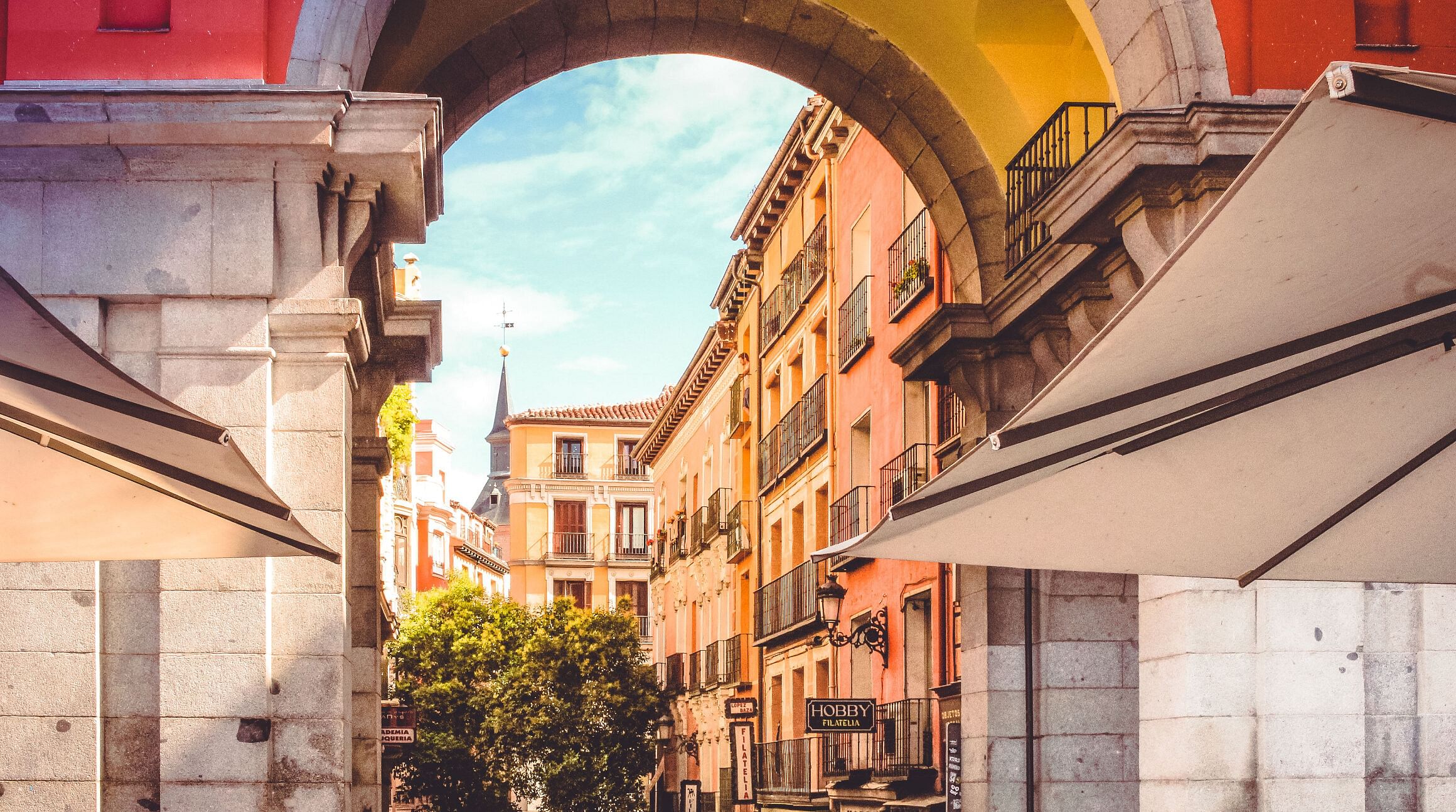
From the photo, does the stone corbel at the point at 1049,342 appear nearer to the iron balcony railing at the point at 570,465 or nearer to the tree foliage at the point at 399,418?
the tree foliage at the point at 399,418

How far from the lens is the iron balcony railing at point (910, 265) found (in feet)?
69.1

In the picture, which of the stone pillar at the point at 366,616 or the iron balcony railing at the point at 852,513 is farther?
the iron balcony railing at the point at 852,513

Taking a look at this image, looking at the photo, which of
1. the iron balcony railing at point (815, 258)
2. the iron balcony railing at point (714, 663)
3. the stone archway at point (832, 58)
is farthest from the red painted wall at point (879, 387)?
the iron balcony railing at point (714, 663)

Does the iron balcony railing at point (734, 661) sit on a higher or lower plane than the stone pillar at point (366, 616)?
lower

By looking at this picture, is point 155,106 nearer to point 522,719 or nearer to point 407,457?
point 407,457

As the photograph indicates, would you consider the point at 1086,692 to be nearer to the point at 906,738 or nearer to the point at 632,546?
the point at 906,738

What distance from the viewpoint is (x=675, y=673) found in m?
47.6

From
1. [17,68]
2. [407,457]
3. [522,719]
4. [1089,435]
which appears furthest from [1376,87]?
[522,719]

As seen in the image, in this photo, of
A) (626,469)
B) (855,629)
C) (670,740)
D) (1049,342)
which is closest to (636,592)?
(626,469)

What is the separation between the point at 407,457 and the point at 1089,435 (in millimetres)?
34015

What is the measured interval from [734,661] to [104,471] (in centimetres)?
3250

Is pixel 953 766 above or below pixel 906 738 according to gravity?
above

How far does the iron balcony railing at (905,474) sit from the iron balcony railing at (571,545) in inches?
2098

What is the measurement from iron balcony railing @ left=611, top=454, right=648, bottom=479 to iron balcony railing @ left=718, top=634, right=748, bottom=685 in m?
39.2
